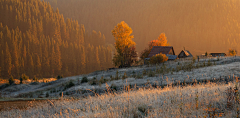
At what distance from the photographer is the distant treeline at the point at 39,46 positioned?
98188mm

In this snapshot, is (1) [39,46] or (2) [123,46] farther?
(1) [39,46]

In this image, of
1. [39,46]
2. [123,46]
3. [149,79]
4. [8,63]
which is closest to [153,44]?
[123,46]

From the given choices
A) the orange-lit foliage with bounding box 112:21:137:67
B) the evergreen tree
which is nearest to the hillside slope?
the orange-lit foliage with bounding box 112:21:137:67

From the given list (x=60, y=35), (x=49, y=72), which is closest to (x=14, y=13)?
(x=60, y=35)

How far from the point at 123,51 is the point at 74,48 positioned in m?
87.6

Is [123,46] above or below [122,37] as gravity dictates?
below

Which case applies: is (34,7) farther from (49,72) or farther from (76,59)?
(49,72)

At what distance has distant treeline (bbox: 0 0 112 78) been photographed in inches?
3866

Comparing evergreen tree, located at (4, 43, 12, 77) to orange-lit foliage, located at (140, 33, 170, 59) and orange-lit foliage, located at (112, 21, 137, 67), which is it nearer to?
orange-lit foliage, located at (112, 21, 137, 67)

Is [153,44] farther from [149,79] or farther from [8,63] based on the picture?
[8,63]

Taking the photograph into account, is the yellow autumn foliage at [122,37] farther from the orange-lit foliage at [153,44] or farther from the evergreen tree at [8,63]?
the evergreen tree at [8,63]

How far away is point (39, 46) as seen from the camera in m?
113

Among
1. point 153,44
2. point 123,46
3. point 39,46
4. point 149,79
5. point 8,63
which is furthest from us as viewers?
point 39,46

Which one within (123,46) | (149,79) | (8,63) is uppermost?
(123,46)
